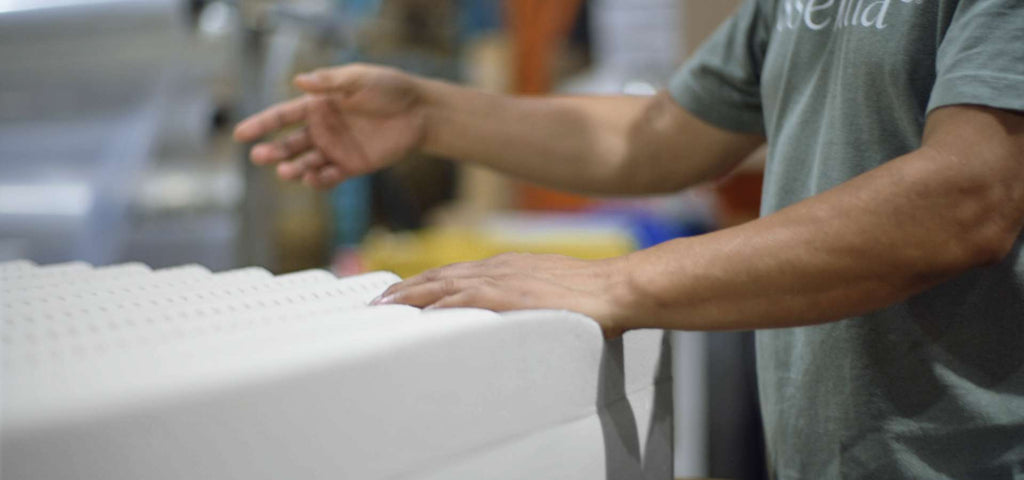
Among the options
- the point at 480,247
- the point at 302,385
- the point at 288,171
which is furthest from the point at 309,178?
the point at 480,247

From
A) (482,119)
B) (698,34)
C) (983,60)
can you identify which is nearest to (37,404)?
(983,60)

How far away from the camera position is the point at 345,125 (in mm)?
1112

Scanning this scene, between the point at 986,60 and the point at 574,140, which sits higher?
the point at 986,60

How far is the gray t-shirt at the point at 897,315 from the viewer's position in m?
0.64

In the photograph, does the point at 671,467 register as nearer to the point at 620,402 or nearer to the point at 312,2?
the point at 620,402

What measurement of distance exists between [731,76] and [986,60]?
0.39 meters

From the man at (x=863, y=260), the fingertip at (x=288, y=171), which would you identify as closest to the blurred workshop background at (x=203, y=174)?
the fingertip at (x=288, y=171)

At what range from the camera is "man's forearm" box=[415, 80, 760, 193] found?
1.08 m

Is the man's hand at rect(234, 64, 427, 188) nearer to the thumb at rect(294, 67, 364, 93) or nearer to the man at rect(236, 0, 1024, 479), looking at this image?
the thumb at rect(294, 67, 364, 93)

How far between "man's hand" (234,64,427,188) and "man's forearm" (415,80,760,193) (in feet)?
0.11

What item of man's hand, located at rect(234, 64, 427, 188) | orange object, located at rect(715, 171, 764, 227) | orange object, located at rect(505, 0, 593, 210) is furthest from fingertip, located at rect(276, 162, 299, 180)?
orange object, located at rect(505, 0, 593, 210)

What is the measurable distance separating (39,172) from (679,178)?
5.86 feet

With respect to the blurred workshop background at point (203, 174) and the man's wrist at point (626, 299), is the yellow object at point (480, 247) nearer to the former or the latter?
the blurred workshop background at point (203, 174)

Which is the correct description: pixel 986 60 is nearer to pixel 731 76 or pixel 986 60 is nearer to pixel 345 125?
pixel 731 76
